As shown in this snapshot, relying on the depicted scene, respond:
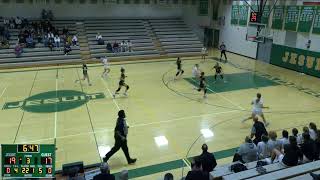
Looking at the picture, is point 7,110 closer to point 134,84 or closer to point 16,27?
point 134,84

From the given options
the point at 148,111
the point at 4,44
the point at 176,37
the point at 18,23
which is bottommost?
the point at 148,111

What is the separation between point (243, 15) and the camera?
90.1 ft

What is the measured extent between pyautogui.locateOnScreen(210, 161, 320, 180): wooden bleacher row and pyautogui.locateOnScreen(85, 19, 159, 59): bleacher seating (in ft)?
67.7

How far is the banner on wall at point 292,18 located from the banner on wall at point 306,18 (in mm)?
400

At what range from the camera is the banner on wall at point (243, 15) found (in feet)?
88.5

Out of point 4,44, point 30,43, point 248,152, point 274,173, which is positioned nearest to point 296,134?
point 248,152

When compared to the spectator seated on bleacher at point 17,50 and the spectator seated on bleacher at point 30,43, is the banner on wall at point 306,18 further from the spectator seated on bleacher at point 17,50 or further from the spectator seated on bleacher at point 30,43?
the spectator seated on bleacher at point 17,50

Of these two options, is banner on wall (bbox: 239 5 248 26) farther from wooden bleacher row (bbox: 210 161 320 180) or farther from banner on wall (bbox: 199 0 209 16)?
wooden bleacher row (bbox: 210 161 320 180)

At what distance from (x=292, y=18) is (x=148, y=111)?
14488mm

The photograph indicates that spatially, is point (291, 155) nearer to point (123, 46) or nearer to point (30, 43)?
point (123, 46)

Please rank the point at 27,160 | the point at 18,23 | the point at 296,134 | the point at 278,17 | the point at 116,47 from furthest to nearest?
the point at 18,23, the point at 116,47, the point at 278,17, the point at 296,134, the point at 27,160

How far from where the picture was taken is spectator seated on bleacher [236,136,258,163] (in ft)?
25.4

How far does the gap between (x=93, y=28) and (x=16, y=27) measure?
677 cm

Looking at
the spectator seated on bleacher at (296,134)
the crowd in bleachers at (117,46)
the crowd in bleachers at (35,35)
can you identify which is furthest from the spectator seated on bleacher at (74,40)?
the spectator seated on bleacher at (296,134)
